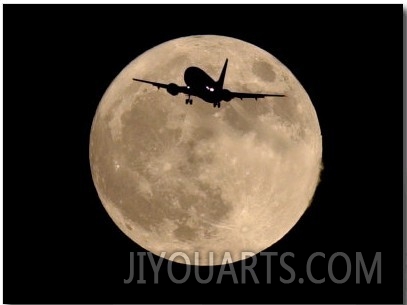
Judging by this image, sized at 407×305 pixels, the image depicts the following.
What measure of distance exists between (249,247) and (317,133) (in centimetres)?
364

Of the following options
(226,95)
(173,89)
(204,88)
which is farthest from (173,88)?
(226,95)

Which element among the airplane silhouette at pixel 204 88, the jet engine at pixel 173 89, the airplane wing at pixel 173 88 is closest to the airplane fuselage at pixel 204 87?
the airplane silhouette at pixel 204 88

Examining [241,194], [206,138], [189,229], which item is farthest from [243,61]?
[189,229]

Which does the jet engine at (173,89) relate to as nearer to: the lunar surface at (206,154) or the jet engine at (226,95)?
the lunar surface at (206,154)

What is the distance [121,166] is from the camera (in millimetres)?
14812

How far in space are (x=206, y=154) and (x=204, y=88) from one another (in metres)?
1.57

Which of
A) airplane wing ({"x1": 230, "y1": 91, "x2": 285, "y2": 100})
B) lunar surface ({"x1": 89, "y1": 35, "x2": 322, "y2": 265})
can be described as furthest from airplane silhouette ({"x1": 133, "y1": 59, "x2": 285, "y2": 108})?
lunar surface ({"x1": 89, "y1": 35, "x2": 322, "y2": 265})

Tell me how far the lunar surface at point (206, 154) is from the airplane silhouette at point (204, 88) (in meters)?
0.15

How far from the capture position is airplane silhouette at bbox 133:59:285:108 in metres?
13.8

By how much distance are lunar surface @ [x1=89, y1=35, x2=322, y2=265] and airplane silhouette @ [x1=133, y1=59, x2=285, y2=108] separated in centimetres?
15

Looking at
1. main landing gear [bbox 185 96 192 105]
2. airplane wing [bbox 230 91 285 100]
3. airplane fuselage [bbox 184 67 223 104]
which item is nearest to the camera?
airplane fuselage [bbox 184 67 223 104]

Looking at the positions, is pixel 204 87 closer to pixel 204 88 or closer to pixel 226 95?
pixel 204 88

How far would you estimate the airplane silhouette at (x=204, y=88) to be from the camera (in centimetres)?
1384

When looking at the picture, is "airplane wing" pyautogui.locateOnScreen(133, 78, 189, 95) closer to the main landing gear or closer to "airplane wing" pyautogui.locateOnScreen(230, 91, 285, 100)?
the main landing gear
